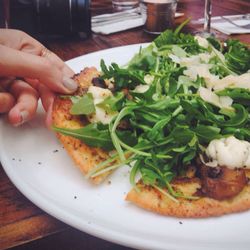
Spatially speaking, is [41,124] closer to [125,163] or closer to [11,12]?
[125,163]

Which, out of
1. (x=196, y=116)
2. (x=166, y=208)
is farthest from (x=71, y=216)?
(x=196, y=116)

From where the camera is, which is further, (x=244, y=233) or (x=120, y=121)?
(x=120, y=121)

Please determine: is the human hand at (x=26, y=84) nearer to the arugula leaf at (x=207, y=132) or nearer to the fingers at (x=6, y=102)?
the fingers at (x=6, y=102)

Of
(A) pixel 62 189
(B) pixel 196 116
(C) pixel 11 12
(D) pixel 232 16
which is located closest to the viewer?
(A) pixel 62 189

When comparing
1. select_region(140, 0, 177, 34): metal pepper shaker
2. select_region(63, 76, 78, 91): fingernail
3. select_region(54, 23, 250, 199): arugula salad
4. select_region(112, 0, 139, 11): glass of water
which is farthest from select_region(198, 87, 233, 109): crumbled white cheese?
select_region(112, 0, 139, 11): glass of water

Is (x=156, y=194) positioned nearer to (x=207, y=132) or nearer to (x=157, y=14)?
(x=207, y=132)

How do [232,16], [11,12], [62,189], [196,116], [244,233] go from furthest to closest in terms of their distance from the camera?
[232,16] → [11,12] → [196,116] → [62,189] → [244,233]

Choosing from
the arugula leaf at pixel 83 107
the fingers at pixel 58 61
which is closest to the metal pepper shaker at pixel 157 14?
the fingers at pixel 58 61

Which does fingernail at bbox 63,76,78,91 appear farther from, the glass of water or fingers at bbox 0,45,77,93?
the glass of water
